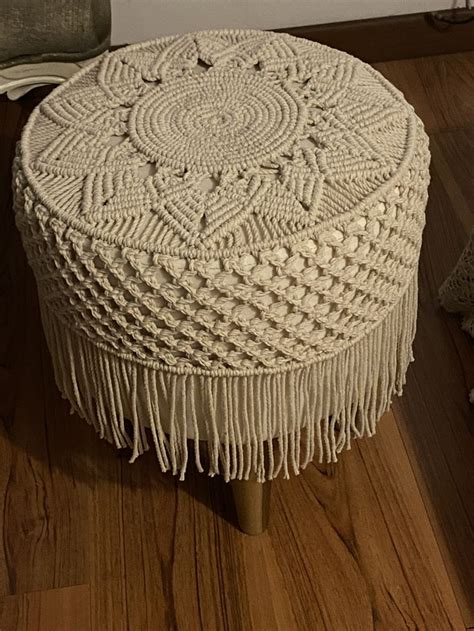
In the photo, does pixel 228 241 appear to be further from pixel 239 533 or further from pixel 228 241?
pixel 239 533

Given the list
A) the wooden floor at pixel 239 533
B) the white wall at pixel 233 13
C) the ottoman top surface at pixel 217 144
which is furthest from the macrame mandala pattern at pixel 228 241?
the white wall at pixel 233 13

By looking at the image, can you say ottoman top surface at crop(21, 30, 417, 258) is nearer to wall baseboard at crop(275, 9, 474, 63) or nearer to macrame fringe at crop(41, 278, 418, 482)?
macrame fringe at crop(41, 278, 418, 482)

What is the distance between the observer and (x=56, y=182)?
2.73 feet

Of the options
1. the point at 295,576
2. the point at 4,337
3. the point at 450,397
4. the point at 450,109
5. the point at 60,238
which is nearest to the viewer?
the point at 60,238

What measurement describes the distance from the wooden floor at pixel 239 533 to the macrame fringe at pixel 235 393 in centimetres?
17

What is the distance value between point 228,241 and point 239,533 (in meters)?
0.45

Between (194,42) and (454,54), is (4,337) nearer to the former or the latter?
(194,42)

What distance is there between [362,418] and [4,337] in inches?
24.0

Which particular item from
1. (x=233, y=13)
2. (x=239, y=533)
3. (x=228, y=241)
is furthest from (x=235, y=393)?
(x=233, y=13)

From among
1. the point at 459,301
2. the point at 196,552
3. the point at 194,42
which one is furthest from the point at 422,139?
the point at 196,552

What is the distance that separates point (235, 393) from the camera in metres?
0.83

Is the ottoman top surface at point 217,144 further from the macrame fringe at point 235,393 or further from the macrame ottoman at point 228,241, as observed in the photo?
the macrame fringe at point 235,393

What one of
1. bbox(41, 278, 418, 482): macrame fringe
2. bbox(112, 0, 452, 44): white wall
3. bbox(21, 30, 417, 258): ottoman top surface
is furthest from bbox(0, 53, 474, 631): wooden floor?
bbox(112, 0, 452, 44): white wall

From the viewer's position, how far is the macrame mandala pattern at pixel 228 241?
766 millimetres
